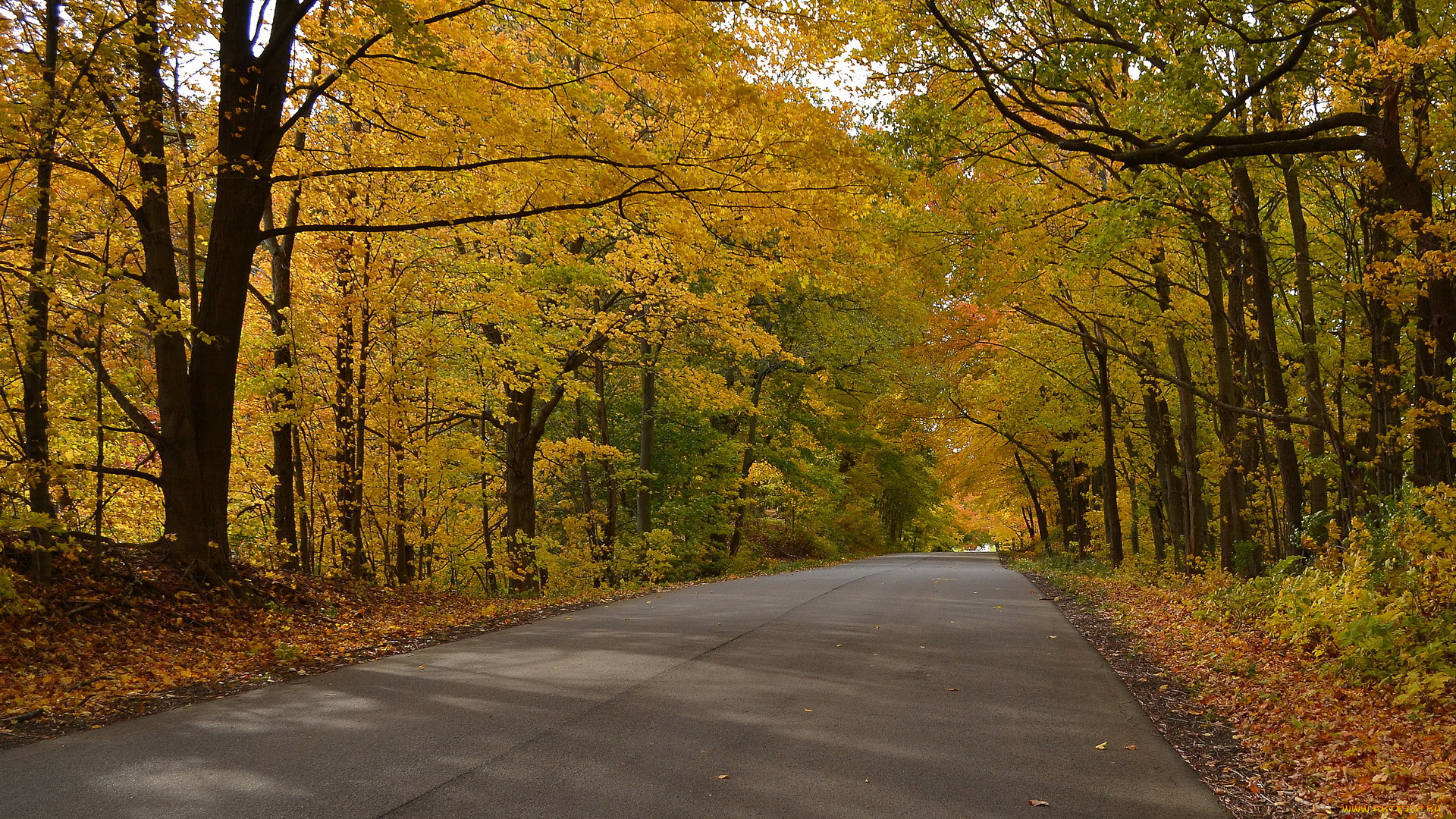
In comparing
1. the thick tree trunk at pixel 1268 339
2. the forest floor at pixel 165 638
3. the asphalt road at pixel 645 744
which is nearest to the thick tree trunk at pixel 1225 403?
the thick tree trunk at pixel 1268 339

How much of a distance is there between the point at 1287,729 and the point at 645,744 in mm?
4074

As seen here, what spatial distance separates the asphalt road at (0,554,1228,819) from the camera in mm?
4250

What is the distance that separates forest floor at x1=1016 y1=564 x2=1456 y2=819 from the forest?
0.08 metres

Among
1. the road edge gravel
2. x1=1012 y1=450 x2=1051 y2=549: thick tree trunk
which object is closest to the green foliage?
the road edge gravel

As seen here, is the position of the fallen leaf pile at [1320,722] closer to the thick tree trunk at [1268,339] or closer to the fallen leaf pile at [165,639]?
the thick tree trunk at [1268,339]

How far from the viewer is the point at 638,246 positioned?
1588 cm

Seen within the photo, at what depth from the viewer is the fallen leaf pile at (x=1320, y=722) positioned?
4.57 m

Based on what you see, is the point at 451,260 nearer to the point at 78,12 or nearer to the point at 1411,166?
the point at 78,12

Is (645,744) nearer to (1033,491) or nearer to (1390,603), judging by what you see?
(1390,603)

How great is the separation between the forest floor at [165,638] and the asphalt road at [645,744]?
0.57 m

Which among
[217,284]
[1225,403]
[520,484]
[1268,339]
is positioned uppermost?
[217,284]

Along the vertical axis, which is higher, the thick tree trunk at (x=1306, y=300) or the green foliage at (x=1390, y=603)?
the thick tree trunk at (x=1306, y=300)

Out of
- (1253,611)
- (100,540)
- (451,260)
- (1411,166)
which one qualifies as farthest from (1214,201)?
(100,540)

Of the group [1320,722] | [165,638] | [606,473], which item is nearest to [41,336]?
[165,638]
